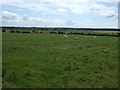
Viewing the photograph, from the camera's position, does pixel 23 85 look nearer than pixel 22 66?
Yes

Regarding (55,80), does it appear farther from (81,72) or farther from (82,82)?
(81,72)

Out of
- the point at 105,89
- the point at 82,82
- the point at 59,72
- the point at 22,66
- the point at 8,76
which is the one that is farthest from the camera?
the point at 22,66

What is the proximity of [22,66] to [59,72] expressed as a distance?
3.69 meters

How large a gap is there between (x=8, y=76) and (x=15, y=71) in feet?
4.31

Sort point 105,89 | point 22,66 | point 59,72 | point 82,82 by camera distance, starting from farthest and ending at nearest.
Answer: point 22,66 < point 59,72 < point 82,82 < point 105,89

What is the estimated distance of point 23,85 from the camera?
33.0ft

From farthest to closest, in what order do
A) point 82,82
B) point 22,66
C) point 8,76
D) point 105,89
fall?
1. point 22,66
2. point 8,76
3. point 82,82
4. point 105,89

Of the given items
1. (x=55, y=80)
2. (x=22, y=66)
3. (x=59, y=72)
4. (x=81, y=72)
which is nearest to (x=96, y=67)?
(x=81, y=72)

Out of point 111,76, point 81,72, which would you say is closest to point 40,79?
point 81,72

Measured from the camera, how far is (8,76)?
11656 millimetres

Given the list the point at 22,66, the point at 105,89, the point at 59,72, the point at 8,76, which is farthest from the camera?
the point at 22,66

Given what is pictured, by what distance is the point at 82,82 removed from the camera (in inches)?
426

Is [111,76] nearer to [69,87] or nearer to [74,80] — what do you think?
[74,80]

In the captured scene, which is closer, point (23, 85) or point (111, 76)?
point (23, 85)
